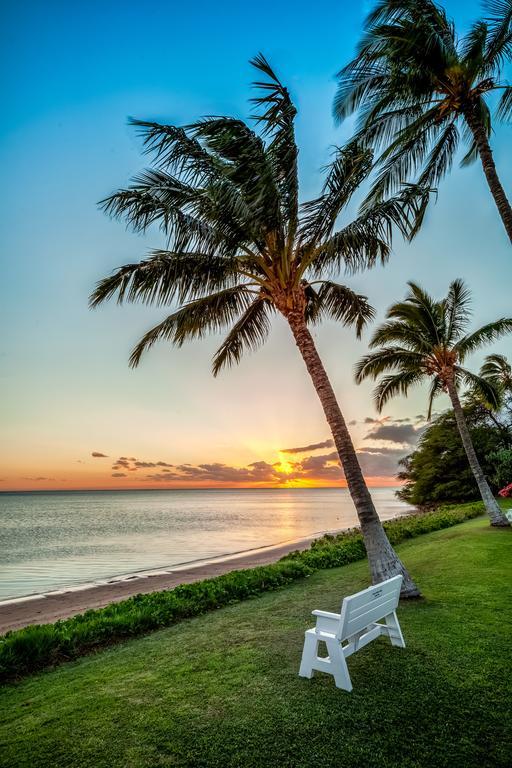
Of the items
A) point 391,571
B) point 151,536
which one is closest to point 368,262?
point 391,571

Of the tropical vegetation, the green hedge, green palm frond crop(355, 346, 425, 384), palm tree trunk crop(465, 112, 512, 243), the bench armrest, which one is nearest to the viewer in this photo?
the bench armrest

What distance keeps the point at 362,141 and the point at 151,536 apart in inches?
1219

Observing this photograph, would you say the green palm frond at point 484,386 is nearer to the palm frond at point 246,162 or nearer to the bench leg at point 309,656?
the palm frond at point 246,162

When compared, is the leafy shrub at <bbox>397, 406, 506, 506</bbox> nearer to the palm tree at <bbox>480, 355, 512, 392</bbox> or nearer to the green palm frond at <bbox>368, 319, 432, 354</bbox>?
the palm tree at <bbox>480, 355, 512, 392</bbox>

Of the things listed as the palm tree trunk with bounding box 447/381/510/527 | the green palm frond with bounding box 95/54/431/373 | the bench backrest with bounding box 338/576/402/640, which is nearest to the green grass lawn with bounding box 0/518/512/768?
the bench backrest with bounding box 338/576/402/640

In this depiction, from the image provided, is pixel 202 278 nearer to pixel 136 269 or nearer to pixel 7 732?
pixel 136 269

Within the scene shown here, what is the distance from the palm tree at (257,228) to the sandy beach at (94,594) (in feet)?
27.0

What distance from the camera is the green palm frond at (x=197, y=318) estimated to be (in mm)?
9219

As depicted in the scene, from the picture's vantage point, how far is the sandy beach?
1037 cm

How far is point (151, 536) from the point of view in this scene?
3191 centimetres

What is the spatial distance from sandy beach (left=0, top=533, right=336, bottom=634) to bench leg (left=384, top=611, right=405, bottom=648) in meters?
8.68

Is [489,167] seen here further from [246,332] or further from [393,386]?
[393,386]

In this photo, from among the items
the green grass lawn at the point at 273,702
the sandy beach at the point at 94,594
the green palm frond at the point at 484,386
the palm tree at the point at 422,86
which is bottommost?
the sandy beach at the point at 94,594

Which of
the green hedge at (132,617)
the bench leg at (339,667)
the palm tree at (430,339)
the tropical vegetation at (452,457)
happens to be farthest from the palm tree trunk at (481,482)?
the tropical vegetation at (452,457)
